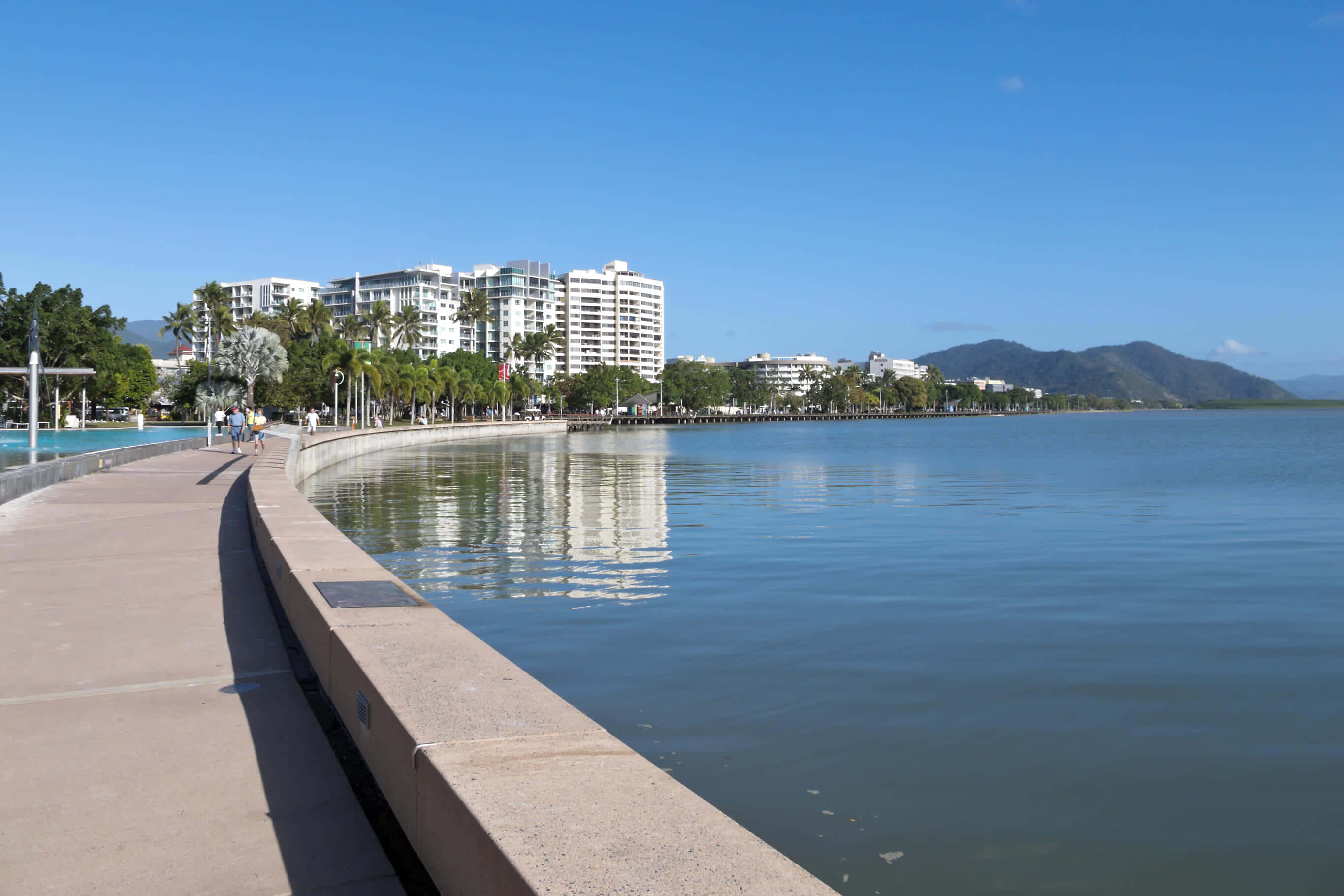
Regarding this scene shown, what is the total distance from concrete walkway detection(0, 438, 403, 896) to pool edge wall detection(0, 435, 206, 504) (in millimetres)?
7269

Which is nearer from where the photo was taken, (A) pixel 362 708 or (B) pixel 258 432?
(A) pixel 362 708

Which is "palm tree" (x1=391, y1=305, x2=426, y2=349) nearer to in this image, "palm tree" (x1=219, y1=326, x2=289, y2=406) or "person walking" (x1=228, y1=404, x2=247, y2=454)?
"palm tree" (x1=219, y1=326, x2=289, y2=406)

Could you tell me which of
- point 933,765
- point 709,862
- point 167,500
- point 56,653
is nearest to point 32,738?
point 56,653

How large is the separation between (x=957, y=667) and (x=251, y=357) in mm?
88450

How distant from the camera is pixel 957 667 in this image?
921cm

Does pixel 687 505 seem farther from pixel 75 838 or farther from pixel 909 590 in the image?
pixel 75 838

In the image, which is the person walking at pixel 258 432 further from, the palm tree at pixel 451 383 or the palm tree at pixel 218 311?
the palm tree at pixel 218 311

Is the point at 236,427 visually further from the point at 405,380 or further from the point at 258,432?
the point at 405,380

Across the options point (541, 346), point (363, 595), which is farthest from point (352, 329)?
point (363, 595)

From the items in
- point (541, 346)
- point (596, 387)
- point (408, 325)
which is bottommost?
point (596, 387)

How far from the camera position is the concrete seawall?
2.93 m

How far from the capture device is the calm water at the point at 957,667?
5.57 meters

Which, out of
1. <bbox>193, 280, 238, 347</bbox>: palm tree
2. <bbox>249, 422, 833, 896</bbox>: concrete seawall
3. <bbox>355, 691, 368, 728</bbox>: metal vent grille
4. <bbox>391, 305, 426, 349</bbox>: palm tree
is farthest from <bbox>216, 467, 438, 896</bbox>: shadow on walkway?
<bbox>391, 305, 426, 349</bbox>: palm tree

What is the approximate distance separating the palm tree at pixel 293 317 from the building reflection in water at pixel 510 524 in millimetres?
88870
